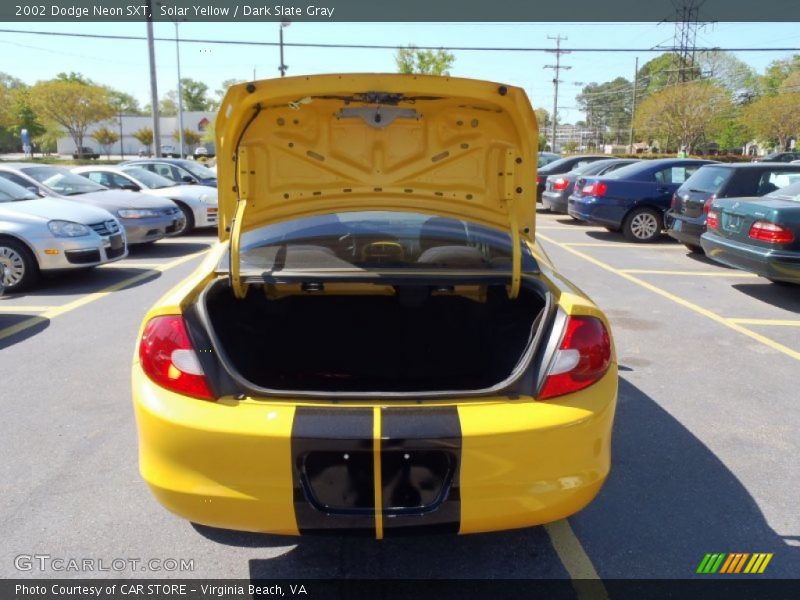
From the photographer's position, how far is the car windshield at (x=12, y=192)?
8.20 m

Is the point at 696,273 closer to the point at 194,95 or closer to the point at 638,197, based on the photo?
the point at 638,197

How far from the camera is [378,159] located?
3115 mm

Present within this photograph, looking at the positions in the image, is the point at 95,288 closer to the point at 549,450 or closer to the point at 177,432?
the point at 177,432

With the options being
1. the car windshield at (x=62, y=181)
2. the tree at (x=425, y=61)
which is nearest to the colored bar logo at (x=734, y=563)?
the car windshield at (x=62, y=181)

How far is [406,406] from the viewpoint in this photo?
7.09 ft

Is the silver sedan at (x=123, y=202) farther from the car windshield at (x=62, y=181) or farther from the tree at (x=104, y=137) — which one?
the tree at (x=104, y=137)

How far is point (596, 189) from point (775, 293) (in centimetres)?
522

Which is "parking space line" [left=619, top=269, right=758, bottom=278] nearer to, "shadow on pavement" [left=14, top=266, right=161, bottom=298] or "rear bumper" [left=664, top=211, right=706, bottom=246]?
"rear bumper" [left=664, top=211, right=706, bottom=246]

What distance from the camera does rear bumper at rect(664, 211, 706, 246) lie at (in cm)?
965

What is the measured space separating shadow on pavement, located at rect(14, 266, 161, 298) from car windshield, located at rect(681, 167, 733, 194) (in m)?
8.18

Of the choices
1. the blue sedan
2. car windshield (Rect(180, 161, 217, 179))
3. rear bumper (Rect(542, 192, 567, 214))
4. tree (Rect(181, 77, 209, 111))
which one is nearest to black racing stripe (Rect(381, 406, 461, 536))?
the blue sedan

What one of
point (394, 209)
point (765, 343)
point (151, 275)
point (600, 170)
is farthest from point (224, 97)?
point (600, 170)

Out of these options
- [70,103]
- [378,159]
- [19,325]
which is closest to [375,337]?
[378,159]

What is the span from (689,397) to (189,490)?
3481 millimetres
